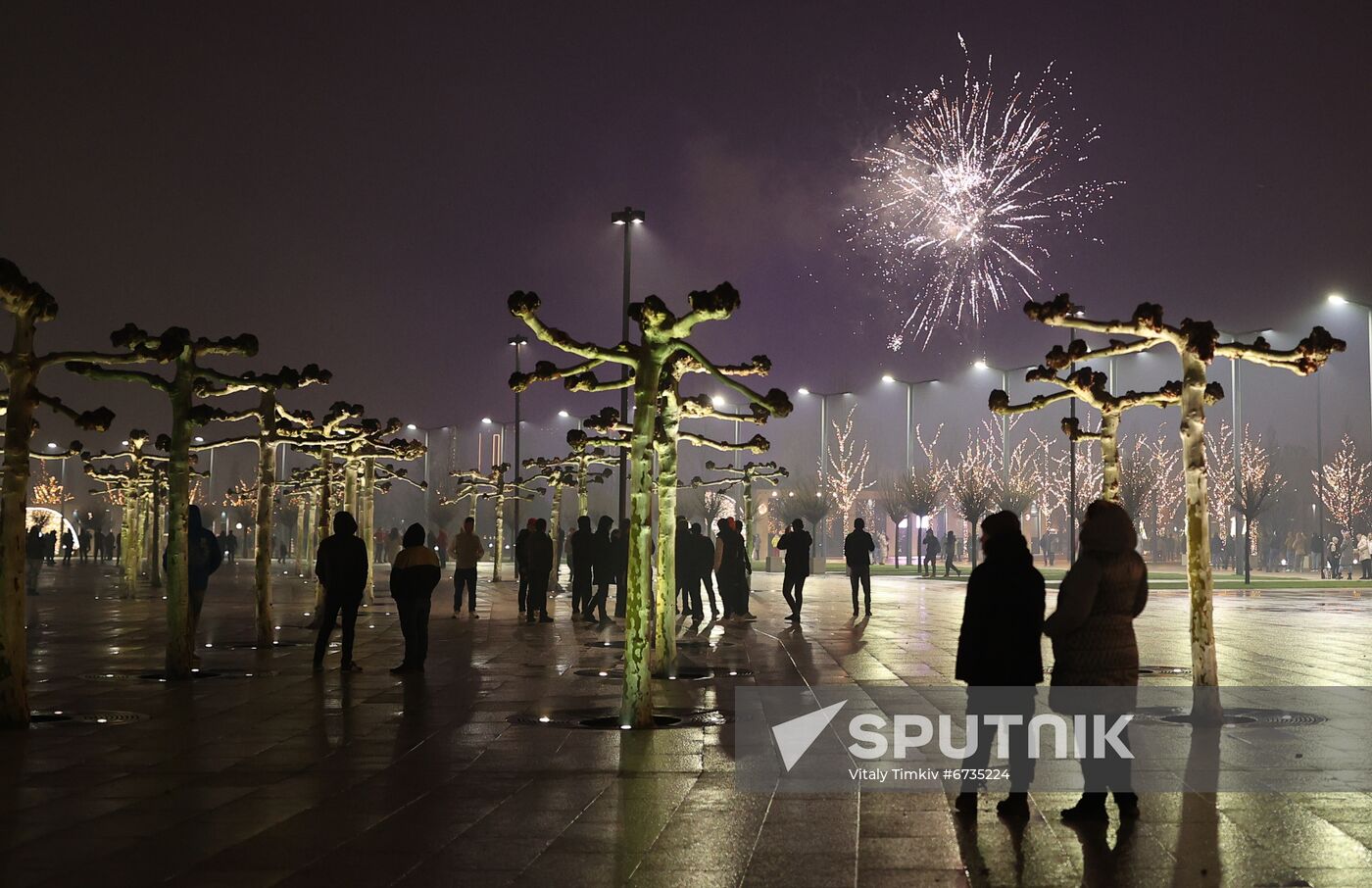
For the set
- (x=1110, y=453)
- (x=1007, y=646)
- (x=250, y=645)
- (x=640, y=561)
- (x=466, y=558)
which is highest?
(x=1110, y=453)

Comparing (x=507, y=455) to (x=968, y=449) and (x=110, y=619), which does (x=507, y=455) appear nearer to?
(x=968, y=449)

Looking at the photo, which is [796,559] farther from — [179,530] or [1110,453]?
[179,530]

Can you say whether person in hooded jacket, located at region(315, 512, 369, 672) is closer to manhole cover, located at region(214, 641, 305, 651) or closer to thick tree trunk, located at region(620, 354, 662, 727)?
manhole cover, located at region(214, 641, 305, 651)

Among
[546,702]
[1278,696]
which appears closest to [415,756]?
[546,702]

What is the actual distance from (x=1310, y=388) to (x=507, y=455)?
67809mm

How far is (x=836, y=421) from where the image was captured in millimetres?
89375

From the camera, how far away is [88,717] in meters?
12.3

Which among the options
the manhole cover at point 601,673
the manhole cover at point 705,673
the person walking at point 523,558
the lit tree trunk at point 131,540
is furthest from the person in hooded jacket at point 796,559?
the lit tree trunk at point 131,540

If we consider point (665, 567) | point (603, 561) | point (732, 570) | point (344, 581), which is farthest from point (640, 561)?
point (732, 570)

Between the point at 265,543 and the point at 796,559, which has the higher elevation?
the point at 265,543

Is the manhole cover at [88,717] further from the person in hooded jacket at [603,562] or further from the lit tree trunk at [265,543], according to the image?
the person in hooded jacket at [603,562]

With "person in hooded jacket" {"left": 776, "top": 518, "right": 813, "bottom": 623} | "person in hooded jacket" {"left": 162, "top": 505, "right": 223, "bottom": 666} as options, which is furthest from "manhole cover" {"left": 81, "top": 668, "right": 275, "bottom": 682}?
"person in hooded jacket" {"left": 776, "top": 518, "right": 813, "bottom": 623}

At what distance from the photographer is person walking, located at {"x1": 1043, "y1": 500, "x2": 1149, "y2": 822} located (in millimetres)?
7781

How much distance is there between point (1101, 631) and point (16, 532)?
31.2ft
